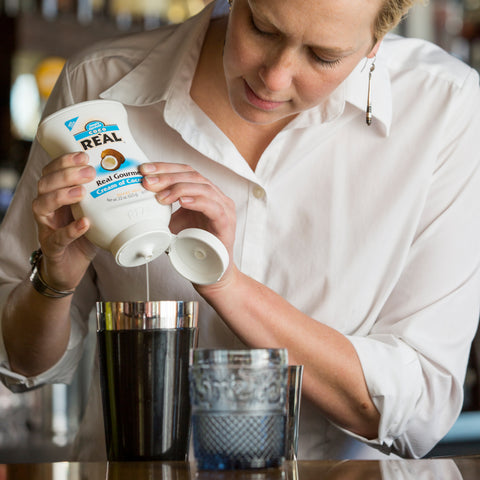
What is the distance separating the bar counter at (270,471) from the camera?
0.79 m

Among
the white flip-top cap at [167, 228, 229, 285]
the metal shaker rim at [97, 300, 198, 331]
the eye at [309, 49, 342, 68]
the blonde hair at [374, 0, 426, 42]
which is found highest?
the blonde hair at [374, 0, 426, 42]

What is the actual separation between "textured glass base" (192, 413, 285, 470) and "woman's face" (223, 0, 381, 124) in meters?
0.51

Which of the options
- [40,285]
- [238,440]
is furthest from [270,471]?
[40,285]

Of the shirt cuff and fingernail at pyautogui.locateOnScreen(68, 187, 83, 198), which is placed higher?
fingernail at pyautogui.locateOnScreen(68, 187, 83, 198)

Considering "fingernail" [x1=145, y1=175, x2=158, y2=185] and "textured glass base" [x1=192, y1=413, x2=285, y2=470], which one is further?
"fingernail" [x1=145, y1=175, x2=158, y2=185]

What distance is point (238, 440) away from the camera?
2.59 ft

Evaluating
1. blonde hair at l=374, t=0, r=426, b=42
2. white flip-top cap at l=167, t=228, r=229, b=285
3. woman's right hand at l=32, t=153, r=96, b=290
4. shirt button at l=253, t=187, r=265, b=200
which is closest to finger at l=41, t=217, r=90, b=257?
woman's right hand at l=32, t=153, r=96, b=290

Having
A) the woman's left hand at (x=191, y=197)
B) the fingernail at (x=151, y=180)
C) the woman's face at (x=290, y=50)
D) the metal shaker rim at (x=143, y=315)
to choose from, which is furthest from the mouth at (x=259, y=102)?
the metal shaker rim at (x=143, y=315)

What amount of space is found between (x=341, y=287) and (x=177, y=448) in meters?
0.56

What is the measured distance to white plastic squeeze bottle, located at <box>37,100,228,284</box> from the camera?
0.94 m

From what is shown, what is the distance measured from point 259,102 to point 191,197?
22 cm

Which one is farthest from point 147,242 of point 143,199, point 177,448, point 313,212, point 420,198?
point 420,198

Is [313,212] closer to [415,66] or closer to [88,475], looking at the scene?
[415,66]

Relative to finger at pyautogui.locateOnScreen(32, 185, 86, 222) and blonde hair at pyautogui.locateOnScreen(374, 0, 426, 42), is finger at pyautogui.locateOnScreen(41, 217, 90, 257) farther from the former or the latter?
blonde hair at pyautogui.locateOnScreen(374, 0, 426, 42)
